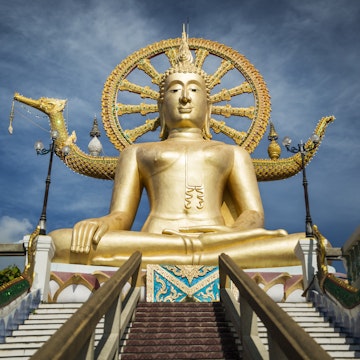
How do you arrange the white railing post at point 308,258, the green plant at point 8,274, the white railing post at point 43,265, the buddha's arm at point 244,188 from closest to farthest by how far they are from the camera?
1. the white railing post at point 43,265
2. the white railing post at point 308,258
3. the buddha's arm at point 244,188
4. the green plant at point 8,274

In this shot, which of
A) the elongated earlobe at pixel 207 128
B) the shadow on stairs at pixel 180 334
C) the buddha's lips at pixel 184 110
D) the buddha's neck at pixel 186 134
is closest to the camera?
the shadow on stairs at pixel 180 334

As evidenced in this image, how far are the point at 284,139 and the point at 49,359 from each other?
8.58m

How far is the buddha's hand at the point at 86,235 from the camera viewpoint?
787cm

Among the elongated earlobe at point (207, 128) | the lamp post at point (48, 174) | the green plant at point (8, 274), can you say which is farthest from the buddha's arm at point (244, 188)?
the green plant at point (8, 274)

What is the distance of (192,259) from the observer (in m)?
7.89

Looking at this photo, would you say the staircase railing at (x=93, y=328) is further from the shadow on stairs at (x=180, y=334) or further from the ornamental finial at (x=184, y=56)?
the ornamental finial at (x=184, y=56)

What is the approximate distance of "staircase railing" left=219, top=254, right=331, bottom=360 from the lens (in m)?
2.31

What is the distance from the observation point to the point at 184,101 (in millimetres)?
10469

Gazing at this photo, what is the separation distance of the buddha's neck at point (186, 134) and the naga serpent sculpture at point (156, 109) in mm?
1599

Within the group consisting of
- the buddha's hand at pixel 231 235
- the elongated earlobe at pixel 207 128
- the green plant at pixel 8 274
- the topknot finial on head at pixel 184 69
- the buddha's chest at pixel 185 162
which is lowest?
the green plant at pixel 8 274

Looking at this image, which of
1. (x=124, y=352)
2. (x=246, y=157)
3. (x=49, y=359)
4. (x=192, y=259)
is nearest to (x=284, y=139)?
(x=246, y=157)

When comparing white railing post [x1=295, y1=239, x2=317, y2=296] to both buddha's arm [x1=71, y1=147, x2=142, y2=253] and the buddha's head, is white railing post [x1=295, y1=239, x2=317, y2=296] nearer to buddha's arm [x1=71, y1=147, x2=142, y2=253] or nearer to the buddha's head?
buddha's arm [x1=71, y1=147, x2=142, y2=253]

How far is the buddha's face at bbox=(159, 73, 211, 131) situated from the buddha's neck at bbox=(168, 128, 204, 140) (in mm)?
71

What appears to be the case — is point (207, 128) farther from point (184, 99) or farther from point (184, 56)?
point (184, 56)
